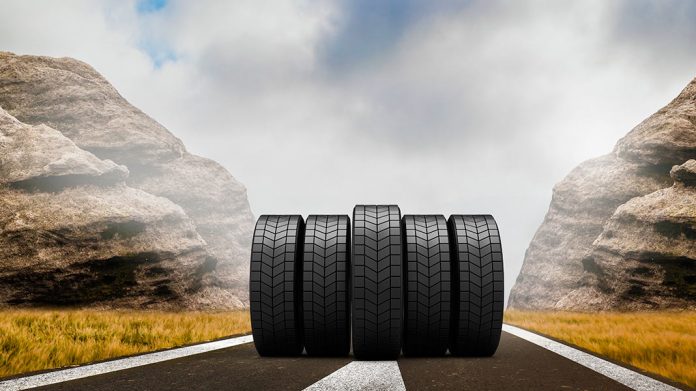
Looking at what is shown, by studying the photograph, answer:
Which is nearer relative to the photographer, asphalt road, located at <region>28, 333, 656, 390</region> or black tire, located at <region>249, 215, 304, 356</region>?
asphalt road, located at <region>28, 333, 656, 390</region>

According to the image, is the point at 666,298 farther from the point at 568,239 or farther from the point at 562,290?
the point at 568,239

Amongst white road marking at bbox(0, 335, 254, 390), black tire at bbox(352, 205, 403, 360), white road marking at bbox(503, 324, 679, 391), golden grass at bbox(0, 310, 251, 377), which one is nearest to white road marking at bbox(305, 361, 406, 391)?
black tire at bbox(352, 205, 403, 360)

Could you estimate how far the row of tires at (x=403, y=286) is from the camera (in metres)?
3.98

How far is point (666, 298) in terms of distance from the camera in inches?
573

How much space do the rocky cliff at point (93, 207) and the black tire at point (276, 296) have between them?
31.8 feet

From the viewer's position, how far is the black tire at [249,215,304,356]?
406 cm

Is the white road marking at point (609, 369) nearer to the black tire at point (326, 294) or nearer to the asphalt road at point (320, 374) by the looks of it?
the asphalt road at point (320, 374)

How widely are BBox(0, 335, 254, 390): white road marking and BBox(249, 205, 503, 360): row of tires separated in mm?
696

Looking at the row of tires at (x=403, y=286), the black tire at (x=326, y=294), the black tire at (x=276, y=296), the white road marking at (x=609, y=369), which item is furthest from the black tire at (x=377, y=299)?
the white road marking at (x=609, y=369)

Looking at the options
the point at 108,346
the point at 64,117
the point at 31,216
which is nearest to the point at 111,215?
the point at 31,216

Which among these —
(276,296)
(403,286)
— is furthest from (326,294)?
(403,286)

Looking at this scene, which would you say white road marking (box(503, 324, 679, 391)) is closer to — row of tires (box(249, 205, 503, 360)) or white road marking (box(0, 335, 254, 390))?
row of tires (box(249, 205, 503, 360))

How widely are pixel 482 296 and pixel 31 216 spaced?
40.8ft

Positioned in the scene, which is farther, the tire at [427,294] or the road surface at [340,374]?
the tire at [427,294]
